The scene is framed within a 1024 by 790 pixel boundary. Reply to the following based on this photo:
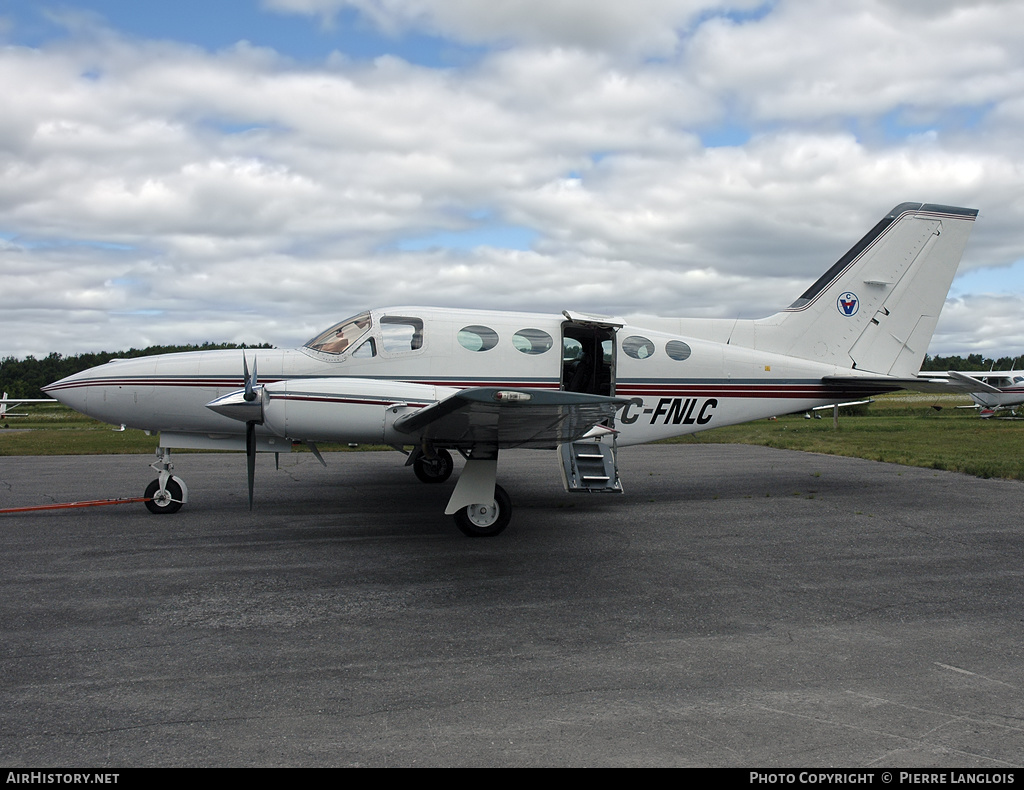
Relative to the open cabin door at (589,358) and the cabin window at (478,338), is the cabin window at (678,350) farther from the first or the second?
the cabin window at (478,338)

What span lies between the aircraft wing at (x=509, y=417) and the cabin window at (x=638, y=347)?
262 centimetres

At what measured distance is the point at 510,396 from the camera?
21.3 feet

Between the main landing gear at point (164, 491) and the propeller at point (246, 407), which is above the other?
the propeller at point (246, 407)

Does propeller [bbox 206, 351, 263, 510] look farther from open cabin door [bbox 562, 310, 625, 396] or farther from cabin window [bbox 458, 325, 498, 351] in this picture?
open cabin door [bbox 562, 310, 625, 396]

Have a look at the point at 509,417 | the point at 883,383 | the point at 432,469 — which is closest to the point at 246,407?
the point at 509,417

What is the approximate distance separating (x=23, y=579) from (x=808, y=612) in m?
7.25

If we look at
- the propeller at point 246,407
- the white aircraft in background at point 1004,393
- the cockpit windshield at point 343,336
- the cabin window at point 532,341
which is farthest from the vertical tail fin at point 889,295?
the white aircraft in background at point 1004,393

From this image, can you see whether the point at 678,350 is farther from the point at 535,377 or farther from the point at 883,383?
the point at 883,383

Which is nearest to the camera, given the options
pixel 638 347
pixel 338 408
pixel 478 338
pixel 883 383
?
pixel 338 408

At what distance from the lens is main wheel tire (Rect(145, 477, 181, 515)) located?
9.94 m

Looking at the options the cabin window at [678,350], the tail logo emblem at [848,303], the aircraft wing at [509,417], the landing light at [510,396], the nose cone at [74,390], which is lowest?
the aircraft wing at [509,417]

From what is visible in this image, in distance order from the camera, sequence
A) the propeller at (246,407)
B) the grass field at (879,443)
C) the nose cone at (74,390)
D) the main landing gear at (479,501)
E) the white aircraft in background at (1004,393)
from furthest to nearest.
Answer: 1. the white aircraft in background at (1004,393)
2. the grass field at (879,443)
3. the nose cone at (74,390)
4. the main landing gear at (479,501)
5. the propeller at (246,407)

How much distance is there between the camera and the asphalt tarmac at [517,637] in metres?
3.67

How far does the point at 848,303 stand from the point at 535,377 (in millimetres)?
6016
